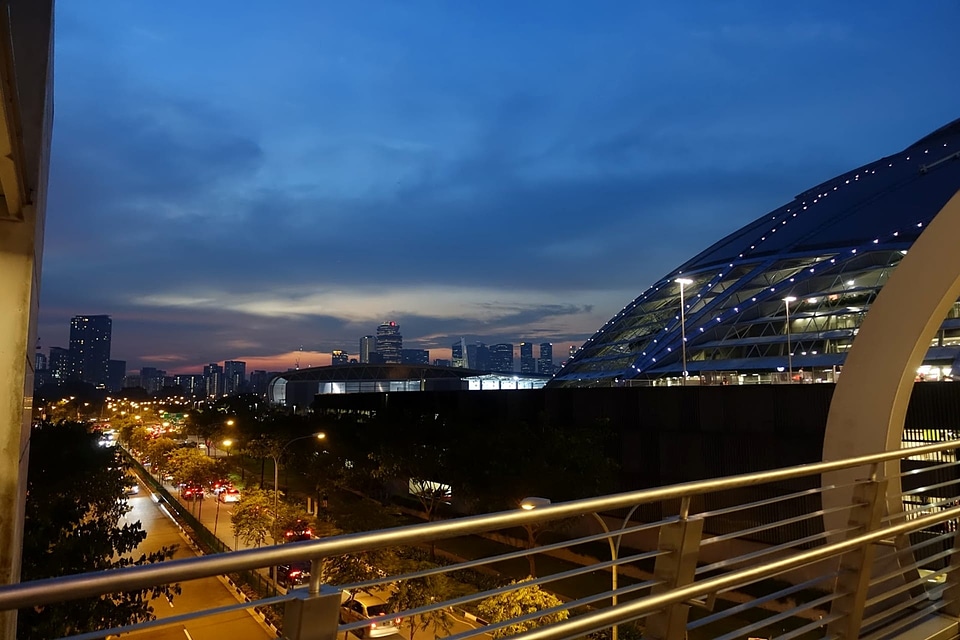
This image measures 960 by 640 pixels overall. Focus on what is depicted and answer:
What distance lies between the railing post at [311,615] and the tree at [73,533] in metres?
9.10

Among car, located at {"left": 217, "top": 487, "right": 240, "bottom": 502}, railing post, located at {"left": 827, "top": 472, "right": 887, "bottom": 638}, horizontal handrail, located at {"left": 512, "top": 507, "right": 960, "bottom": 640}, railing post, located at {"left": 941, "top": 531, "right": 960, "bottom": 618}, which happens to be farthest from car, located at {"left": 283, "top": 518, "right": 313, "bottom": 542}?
horizontal handrail, located at {"left": 512, "top": 507, "right": 960, "bottom": 640}

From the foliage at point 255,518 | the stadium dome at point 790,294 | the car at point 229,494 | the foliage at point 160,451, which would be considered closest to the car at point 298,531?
the foliage at point 255,518

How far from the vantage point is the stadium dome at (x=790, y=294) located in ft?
113

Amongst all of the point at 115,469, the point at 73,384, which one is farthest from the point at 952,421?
the point at 73,384

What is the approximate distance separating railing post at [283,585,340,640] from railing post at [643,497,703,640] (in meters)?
1.51

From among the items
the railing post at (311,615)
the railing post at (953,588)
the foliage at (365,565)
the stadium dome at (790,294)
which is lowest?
the foliage at (365,565)

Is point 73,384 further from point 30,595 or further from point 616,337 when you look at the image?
point 30,595

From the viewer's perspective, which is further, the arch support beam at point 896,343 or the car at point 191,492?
the car at point 191,492

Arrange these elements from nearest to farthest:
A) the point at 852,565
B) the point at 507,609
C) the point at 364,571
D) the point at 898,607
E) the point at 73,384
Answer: the point at 852,565
the point at 898,607
the point at 507,609
the point at 364,571
the point at 73,384

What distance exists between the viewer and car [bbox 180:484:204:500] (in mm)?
46031

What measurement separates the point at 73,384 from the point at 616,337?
179637 millimetres

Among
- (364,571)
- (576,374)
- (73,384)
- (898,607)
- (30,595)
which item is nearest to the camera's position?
(30,595)

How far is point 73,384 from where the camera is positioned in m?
182

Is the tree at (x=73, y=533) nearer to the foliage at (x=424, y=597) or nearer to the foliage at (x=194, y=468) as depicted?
the foliage at (x=424, y=597)
